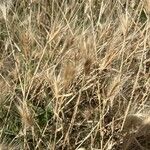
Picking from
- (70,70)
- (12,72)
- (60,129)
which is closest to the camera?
A: (70,70)

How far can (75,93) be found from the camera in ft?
4.88

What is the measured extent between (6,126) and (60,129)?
0.21 m

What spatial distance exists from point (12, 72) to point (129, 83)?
1.42ft

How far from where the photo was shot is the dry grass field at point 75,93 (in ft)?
4.60

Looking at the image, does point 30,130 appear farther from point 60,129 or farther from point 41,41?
point 41,41

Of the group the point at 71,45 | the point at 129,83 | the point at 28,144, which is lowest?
the point at 28,144

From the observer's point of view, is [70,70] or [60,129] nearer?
[70,70]

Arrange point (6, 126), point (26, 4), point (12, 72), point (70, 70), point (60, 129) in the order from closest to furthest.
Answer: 1. point (70, 70)
2. point (60, 129)
3. point (6, 126)
4. point (12, 72)
5. point (26, 4)

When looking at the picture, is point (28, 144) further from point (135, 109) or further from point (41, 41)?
point (41, 41)

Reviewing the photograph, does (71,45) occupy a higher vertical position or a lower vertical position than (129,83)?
higher

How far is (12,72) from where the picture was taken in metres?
1.65

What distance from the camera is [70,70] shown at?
128 cm

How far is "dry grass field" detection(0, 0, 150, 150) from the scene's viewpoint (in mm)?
1402

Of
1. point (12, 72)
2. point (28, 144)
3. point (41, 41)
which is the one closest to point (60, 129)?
point (28, 144)
